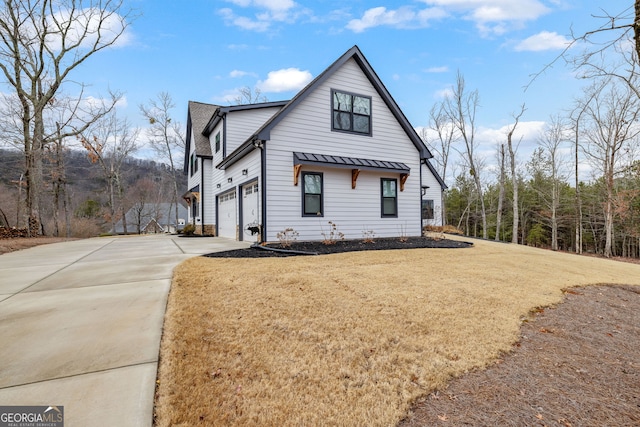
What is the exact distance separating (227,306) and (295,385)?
69.4 inches

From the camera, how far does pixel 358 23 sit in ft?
38.7

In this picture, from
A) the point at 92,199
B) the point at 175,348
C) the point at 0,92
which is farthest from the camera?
the point at 92,199

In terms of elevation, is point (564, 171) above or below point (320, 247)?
above

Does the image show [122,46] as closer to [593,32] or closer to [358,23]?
[358,23]

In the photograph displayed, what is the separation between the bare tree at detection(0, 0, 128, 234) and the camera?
14.4m

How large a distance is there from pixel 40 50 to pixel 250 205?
14954mm

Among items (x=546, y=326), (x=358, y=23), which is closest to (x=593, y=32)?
(x=546, y=326)

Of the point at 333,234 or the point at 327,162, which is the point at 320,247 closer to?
the point at 333,234

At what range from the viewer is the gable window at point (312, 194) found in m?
9.78

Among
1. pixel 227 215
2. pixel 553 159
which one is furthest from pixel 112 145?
pixel 553 159

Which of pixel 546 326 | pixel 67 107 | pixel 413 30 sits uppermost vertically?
pixel 413 30

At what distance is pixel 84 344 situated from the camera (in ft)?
8.48

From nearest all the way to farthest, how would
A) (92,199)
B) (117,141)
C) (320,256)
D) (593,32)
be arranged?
1. (593,32)
2. (320,256)
3. (117,141)
4. (92,199)

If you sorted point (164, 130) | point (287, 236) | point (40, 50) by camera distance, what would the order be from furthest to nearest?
1. point (164, 130)
2. point (40, 50)
3. point (287, 236)
